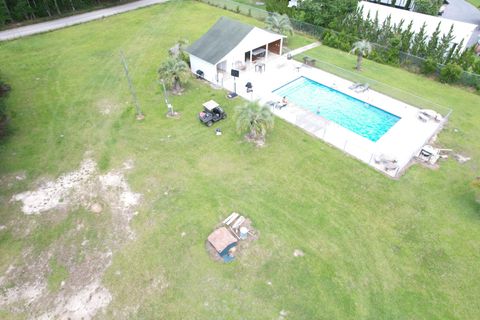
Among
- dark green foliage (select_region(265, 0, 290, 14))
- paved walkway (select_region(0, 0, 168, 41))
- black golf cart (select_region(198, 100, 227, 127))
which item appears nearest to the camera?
black golf cart (select_region(198, 100, 227, 127))

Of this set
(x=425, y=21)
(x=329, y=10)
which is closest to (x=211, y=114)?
(x=329, y=10)

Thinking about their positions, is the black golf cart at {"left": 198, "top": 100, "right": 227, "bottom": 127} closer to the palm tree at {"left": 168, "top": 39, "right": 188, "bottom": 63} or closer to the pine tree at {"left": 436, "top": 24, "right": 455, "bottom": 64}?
the palm tree at {"left": 168, "top": 39, "right": 188, "bottom": 63}

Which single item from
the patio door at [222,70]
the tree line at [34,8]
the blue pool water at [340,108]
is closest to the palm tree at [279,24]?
the blue pool water at [340,108]

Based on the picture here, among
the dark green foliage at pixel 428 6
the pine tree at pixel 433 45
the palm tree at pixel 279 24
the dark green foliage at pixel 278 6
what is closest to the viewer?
the pine tree at pixel 433 45

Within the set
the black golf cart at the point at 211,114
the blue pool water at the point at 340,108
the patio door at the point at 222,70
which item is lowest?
the blue pool water at the point at 340,108

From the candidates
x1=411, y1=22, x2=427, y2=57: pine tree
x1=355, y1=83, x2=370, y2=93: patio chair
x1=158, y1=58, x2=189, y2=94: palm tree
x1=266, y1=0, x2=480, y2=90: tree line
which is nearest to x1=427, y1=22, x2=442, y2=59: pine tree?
x1=266, y1=0, x2=480, y2=90: tree line

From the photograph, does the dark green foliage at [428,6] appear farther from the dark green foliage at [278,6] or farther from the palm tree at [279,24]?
the palm tree at [279,24]
